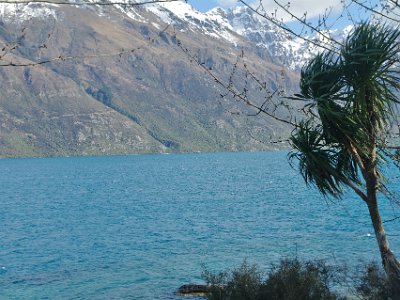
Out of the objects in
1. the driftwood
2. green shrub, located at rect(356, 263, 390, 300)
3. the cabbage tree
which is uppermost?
the cabbage tree

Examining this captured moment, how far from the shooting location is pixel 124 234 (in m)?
50.3

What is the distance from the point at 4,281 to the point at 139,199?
179ft

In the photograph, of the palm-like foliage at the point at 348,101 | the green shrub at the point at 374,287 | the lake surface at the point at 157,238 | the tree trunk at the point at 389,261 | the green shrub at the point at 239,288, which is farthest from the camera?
the lake surface at the point at 157,238

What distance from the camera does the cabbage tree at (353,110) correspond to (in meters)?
7.58

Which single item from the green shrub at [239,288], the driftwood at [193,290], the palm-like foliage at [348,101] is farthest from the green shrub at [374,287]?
the driftwood at [193,290]

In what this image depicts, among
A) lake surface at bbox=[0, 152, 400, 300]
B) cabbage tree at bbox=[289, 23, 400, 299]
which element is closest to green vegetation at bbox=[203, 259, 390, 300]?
lake surface at bbox=[0, 152, 400, 300]

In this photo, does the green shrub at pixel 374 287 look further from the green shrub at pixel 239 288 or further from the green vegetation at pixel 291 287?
the green shrub at pixel 239 288

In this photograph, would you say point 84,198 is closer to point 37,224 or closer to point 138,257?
point 37,224

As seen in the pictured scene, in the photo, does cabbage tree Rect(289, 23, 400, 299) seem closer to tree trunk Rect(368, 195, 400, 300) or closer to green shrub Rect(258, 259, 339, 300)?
tree trunk Rect(368, 195, 400, 300)

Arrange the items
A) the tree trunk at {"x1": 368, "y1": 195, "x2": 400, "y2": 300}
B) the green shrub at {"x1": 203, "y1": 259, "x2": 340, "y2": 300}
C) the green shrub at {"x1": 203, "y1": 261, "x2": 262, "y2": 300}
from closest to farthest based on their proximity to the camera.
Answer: the tree trunk at {"x1": 368, "y1": 195, "x2": 400, "y2": 300} < the green shrub at {"x1": 203, "y1": 259, "x2": 340, "y2": 300} < the green shrub at {"x1": 203, "y1": 261, "x2": 262, "y2": 300}

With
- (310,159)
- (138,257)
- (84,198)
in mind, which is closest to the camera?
(310,159)

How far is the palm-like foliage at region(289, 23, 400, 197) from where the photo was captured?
24.8ft

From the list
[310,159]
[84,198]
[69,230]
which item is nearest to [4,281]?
[69,230]

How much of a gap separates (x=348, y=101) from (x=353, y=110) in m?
0.23
